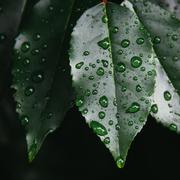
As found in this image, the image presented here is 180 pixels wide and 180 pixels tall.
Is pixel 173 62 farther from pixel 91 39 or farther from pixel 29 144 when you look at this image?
pixel 29 144

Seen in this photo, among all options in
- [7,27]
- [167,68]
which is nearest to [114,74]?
[167,68]

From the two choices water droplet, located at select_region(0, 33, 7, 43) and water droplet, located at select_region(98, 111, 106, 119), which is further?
water droplet, located at select_region(0, 33, 7, 43)

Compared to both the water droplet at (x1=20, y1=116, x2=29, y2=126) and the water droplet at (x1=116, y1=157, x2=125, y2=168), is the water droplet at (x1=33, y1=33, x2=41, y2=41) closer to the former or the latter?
the water droplet at (x1=20, y1=116, x2=29, y2=126)

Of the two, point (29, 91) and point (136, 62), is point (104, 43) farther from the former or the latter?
point (29, 91)

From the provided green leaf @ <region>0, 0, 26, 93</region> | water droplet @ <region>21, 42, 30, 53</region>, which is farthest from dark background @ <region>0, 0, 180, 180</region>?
water droplet @ <region>21, 42, 30, 53</region>

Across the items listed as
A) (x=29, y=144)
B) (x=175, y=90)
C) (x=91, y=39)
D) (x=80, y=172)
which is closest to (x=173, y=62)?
(x=175, y=90)

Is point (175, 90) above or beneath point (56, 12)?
beneath
